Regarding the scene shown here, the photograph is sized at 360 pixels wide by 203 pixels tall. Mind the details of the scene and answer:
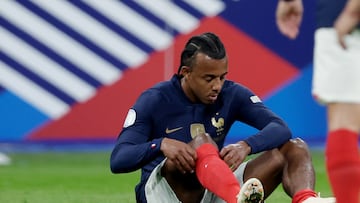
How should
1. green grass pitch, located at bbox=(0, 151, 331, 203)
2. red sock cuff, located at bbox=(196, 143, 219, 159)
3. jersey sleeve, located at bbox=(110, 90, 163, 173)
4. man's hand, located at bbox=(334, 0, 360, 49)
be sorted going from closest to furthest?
man's hand, located at bbox=(334, 0, 360, 49)
red sock cuff, located at bbox=(196, 143, 219, 159)
jersey sleeve, located at bbox=(110, 90, 163, 173)
green grass pitch, located at bbox=(0, 151, 331, 203)

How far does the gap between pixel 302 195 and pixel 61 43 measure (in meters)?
5.64

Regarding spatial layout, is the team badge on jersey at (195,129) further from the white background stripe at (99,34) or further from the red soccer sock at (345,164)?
the white background stripe at (99,34)

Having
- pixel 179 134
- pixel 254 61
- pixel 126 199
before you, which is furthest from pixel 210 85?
pixel 254 61

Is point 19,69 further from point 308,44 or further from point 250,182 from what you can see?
point 250,182

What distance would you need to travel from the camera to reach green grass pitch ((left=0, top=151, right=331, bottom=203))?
6812 mm

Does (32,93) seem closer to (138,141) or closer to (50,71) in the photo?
(50,71)

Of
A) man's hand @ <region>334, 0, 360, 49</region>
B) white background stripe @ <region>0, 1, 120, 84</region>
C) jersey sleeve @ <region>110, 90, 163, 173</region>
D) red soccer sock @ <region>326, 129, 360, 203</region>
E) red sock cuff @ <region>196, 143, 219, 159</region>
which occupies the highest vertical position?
white background stripe @ <region>0, 1, 120, 84</region>

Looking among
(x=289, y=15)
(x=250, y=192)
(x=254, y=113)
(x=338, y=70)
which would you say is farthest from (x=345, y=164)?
(x=254, y=113)

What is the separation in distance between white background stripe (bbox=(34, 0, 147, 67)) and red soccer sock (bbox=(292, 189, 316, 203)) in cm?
543

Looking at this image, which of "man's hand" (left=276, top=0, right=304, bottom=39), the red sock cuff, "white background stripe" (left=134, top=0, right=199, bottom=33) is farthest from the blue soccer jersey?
"white background stripe" (left=134, top=0, right=199, bottom=33)

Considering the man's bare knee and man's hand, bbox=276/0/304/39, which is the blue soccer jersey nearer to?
the man's bare knee

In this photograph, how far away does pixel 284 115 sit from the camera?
10.2 metres

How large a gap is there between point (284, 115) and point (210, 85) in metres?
5.14

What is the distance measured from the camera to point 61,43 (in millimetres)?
10172
